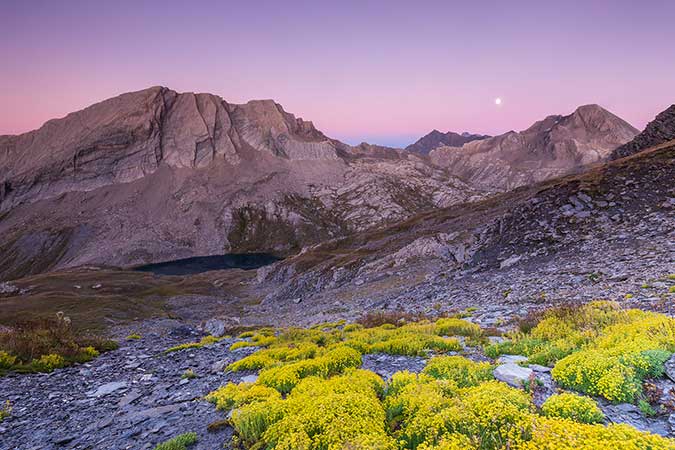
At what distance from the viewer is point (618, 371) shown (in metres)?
7.66

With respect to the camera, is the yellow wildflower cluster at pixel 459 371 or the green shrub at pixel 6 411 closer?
the yellow wildflower cluster at pixel 459 371

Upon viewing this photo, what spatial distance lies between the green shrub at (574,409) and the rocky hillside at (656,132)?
276 ft

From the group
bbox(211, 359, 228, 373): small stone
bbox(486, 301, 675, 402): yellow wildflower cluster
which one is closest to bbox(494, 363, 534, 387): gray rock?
bbox(486, 301, 675, 402): yellow wildflower cluster

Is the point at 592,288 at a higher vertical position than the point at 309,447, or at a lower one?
lower

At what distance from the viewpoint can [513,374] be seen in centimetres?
892

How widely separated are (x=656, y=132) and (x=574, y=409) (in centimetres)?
9035

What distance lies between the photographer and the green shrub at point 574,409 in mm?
6355

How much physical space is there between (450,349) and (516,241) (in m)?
27.0

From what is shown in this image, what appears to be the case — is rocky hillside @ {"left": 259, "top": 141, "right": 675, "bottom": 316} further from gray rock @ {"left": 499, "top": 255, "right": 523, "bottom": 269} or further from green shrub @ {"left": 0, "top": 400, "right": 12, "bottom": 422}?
green shrub @ {"left": 0, "top": 400, "right": 12, "bottom": 422}

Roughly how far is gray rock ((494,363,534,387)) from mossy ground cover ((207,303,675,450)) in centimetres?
37

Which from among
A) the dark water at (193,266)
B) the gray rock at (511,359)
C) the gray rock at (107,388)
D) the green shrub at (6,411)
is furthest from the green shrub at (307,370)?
the dark water at (193,266)

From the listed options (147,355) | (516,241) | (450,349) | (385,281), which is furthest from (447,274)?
(147,355)

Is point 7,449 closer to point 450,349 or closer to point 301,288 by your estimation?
point 450,349

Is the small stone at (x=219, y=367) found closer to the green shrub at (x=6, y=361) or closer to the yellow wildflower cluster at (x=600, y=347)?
the green shrub at (x=6, y=361)
